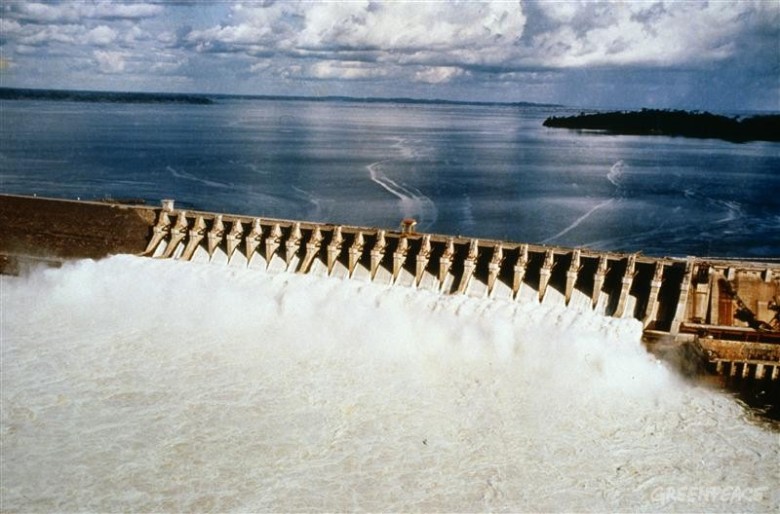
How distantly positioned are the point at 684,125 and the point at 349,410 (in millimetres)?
130353

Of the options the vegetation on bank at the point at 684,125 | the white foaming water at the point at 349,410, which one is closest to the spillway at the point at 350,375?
the white foaming water at the point at 349,410

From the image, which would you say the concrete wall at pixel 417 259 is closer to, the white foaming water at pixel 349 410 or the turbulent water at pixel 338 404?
the turbulent water at pixel 338 404

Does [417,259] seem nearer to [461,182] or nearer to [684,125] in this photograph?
[461,182]

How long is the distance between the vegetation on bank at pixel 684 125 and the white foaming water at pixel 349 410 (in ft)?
364

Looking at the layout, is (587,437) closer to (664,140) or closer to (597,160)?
(597,160)

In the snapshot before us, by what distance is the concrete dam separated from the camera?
964 inches

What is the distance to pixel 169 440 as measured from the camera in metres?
20.1

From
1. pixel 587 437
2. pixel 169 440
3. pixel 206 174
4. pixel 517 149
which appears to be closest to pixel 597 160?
pixel 517 149

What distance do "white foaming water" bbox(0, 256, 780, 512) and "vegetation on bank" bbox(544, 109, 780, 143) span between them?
11087cm

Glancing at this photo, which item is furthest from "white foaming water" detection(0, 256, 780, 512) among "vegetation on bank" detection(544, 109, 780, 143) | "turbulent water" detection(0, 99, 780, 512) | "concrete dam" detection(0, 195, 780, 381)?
"vegetation on bank" detection(544, 109, 780, 143)

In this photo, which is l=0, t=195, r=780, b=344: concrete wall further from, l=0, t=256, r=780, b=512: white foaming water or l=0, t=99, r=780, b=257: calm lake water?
l=0, t=99, r=780, b=257: calm lake water

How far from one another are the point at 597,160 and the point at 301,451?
73.6 meters

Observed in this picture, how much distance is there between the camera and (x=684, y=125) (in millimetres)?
131375

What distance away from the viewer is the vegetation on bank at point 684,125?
121 metres
